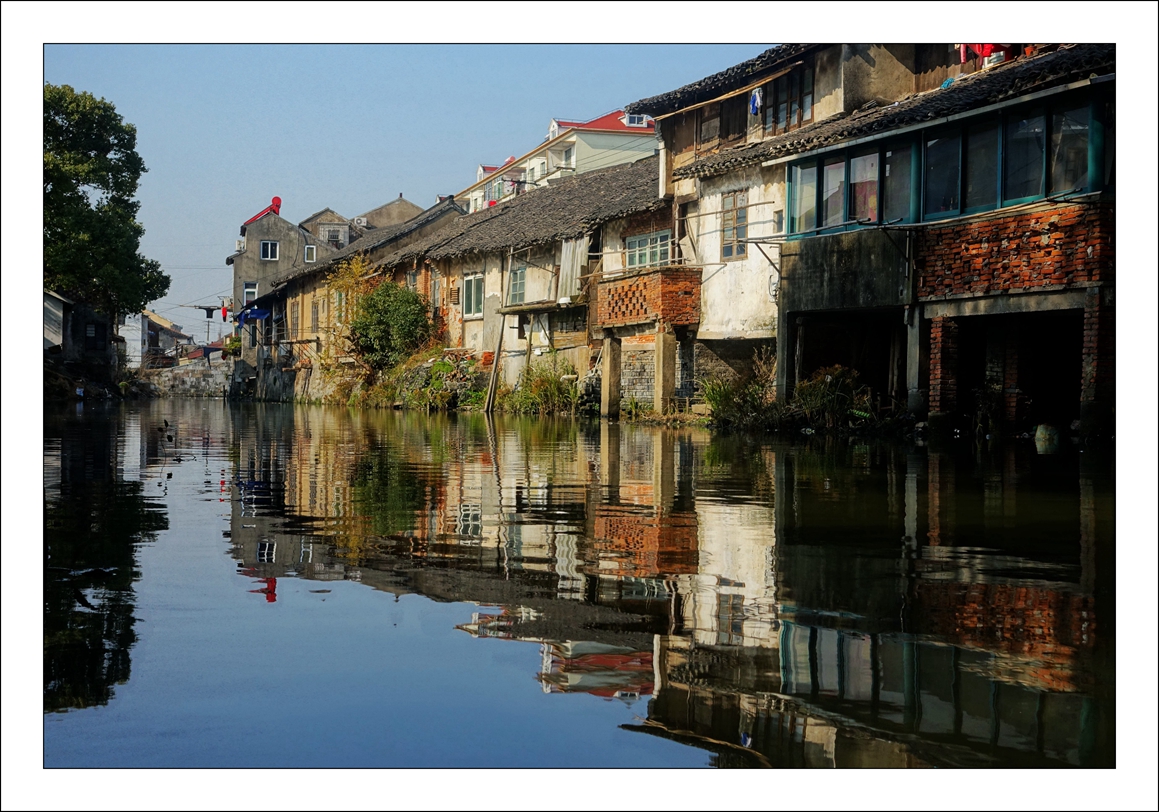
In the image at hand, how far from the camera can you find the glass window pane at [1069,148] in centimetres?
1742

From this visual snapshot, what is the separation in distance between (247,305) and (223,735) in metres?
63.3

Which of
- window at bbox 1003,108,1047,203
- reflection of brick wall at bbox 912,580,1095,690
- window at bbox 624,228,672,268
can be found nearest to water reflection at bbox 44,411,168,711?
reflection of brick wall at bbox 912,580,1095,690

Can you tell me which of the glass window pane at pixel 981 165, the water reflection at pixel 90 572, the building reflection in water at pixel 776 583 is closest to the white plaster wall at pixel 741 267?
the glass window pane at pixel 981 165

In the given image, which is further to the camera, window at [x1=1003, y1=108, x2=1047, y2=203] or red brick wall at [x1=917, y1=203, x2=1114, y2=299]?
window at [x1=1003, y1=108, x2=1047, y2=203]

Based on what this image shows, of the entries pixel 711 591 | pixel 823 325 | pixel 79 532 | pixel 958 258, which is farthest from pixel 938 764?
pixel 823 325

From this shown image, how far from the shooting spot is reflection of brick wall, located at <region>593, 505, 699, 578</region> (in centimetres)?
638

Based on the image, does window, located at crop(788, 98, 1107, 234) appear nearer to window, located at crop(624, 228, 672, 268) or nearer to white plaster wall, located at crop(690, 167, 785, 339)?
white plaster wall, located at crop(690, 167, 785, 339)

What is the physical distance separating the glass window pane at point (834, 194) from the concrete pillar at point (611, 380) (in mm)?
8678

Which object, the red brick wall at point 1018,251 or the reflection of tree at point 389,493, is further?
the red brick wall at point 1018,251

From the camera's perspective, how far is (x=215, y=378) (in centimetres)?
7194

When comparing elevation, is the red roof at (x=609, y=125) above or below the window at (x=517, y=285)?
above

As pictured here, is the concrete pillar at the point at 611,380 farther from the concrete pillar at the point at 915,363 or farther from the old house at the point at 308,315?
the old house at the point at 308,315

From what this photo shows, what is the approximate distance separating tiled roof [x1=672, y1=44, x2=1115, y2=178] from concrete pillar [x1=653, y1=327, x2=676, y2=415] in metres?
3.79

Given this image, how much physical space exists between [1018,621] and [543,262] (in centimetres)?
3164
